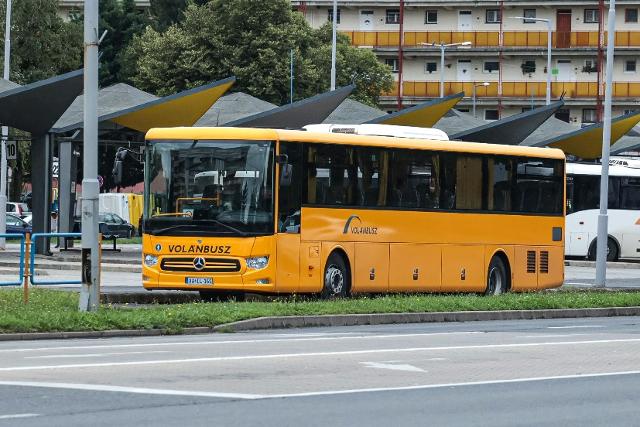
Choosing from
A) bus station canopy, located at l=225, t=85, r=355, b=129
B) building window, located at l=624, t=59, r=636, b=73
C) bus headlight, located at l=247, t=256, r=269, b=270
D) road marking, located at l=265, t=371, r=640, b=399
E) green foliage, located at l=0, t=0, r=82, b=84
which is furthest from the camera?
building window, located at l=624, t=59, r=636, b=73

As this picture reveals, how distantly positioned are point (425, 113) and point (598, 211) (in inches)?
254

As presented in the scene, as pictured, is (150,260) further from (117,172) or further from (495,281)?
(495,281)

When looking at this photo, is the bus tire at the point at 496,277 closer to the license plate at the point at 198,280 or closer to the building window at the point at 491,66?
the license plate at the point at 198,280

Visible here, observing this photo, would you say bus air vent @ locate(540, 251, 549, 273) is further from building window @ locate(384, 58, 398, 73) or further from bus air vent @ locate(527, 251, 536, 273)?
building window @ locate(384, 58, 398, 73)

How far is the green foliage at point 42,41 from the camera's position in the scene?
88.1 m

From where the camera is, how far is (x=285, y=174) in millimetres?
27953

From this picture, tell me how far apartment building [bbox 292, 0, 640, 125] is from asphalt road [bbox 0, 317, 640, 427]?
89.7m

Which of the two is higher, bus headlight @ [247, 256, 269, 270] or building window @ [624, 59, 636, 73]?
building window @ [624, 59, 636, 73]

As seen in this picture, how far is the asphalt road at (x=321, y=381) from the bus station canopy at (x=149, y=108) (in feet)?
81.3

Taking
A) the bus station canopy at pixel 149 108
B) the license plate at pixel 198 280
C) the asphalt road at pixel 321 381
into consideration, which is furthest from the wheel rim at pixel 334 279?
the bus station canopy at pixel 149 108

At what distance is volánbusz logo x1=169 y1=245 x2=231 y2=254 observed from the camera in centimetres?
2742

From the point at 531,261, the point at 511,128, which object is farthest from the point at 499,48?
the point at 531,261

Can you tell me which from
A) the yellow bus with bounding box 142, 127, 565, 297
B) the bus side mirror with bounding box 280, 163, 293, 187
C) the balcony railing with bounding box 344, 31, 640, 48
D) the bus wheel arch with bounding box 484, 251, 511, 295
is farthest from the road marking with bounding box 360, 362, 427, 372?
the balcony railing with bounding box 344, 31, 640, 48

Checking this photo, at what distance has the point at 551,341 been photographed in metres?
20.5
